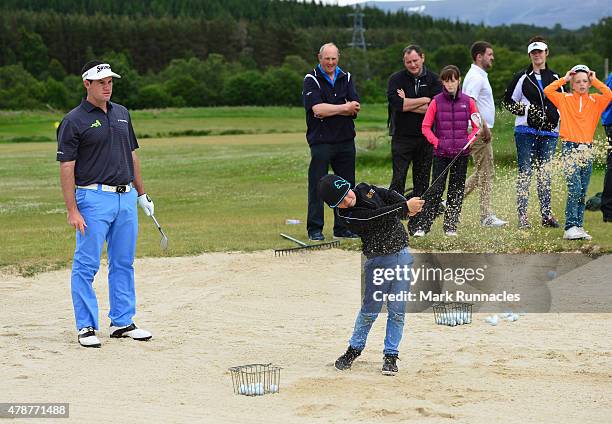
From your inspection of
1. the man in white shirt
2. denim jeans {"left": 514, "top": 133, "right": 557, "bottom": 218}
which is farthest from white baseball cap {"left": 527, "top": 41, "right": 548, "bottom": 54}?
denim jeans {"left": 514, "top": 133, "right": 557, "bottom": 218}

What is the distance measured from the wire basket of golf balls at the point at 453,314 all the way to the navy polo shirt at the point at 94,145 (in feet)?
10.1

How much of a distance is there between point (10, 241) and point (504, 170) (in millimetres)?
7671

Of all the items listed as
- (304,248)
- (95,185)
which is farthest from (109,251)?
(304,248)

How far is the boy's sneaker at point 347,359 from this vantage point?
7871mm

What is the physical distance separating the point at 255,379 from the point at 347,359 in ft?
2.72

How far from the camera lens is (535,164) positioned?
1350cm

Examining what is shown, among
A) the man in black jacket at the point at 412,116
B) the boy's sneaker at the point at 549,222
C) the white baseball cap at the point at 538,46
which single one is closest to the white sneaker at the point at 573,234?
the boy's sneaker at the point at 549,222

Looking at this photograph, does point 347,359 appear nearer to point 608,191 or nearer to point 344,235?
point 344,235

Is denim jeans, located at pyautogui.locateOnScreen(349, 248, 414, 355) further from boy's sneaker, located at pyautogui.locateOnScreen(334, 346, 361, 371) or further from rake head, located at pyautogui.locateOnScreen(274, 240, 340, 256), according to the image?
rake head, located at pyautogui.locateOnScreen(274, 240, 340, 256)

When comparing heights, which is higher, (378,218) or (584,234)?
(378,218)

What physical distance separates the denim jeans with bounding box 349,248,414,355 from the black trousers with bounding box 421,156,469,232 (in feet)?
16.6

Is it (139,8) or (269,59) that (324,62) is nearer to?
(269,59)

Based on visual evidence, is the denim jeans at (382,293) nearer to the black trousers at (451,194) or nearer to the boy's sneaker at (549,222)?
the black trousers at (451,194)

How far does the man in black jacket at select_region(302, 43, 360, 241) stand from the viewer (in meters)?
13.1
